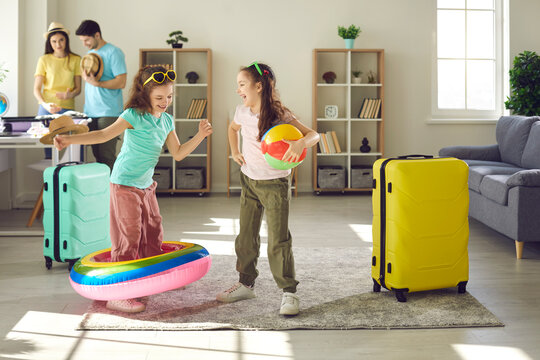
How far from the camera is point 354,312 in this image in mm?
2932

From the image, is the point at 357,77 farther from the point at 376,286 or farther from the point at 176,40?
the point at 376,286

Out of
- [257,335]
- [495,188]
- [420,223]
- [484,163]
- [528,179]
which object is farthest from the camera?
[484,163]

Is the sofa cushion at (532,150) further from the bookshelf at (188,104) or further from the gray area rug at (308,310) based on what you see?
the bookshelf at (188,104)

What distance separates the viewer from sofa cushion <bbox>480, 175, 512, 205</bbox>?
4262mm

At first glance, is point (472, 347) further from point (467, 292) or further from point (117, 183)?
point (117, 183)

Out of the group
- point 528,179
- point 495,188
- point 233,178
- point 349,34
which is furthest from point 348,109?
point 528,179

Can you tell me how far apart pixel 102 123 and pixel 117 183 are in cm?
224

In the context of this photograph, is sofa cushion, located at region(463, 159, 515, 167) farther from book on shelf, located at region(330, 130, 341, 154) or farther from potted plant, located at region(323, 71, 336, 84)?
potted plant, located at region(323, 71, 336, 84)

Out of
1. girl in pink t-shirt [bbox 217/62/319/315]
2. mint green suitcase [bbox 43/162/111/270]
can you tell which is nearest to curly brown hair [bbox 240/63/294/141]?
girl in pink t-shirt [bbox 217/62/319/315]

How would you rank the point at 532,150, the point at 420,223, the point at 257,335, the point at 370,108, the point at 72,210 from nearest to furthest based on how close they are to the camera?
the point at 257,335
the point at 420,223
the point at 72,210
the point at 532,150
the point at 370,108

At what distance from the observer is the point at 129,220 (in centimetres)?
304

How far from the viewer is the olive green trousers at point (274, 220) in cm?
290

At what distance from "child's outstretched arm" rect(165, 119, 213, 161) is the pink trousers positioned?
0.24 m

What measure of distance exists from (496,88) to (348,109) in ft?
6.29
